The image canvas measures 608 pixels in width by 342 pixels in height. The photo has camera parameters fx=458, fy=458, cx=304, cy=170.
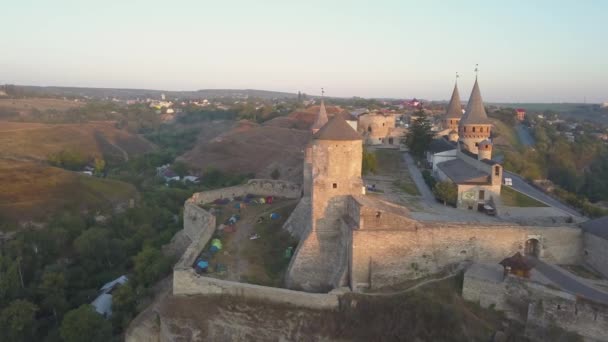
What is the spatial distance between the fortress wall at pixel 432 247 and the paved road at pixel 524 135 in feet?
170

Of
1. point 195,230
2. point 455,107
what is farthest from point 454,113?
point 195,230

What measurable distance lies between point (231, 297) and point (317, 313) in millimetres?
3474

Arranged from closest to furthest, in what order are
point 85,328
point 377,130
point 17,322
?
1. point 85,328
2. point 17,322
3. point 377,130

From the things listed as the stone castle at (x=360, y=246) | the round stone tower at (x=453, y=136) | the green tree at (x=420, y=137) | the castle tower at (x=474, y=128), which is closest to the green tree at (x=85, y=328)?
the stone castle at (x=360, y=246)

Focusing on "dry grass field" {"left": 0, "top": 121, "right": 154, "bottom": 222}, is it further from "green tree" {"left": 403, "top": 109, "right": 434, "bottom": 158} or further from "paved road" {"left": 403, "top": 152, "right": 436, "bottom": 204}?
"green tree" {"left": 403, "top": 109, "right": 434, "bottom": 158}

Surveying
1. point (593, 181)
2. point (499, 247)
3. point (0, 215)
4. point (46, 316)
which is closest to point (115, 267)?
point (46, 316)

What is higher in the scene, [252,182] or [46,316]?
[252,182]

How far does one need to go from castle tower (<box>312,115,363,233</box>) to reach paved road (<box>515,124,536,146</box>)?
54.5m

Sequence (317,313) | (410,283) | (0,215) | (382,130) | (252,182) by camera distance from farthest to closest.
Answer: (382,130), (0,215), (252,182), (410,283), (317,313)

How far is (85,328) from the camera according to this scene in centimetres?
1942

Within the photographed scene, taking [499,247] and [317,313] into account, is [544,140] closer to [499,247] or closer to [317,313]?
[499,247]

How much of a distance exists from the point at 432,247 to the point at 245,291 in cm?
735

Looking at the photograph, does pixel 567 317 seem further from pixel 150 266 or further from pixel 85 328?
pixel 150 266

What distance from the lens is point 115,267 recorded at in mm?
28875
